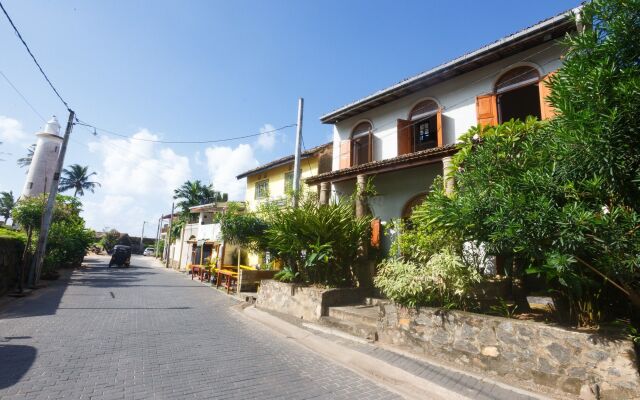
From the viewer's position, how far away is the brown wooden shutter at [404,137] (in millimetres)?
11211

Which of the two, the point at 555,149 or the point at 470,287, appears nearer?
the point at 555,149

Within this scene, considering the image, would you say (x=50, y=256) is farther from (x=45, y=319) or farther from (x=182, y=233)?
(x=182, y=233)

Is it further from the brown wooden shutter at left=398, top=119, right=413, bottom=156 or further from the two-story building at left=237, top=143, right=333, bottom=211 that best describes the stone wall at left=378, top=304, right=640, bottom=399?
the two-story building at left=237, top=143, right=333, bottom=211

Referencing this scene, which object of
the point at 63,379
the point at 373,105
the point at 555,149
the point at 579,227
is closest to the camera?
the point at 579,227

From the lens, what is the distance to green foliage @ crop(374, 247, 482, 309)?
5.50 m

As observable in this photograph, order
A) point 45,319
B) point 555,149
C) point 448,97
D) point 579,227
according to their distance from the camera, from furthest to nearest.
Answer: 1. point 448,97
2. point 45,319
3. point 555,149
4. point 579,227

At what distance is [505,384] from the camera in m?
4.39

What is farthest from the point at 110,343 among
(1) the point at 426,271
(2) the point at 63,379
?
(1) the point at 426,271

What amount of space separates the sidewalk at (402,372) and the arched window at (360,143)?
7688mm

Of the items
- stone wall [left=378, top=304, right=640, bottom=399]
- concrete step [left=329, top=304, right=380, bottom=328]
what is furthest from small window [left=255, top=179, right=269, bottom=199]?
stone wall [left=378, top=304, right=640, bottom=399]

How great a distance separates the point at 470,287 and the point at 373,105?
8.72 meters

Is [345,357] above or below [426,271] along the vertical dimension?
below

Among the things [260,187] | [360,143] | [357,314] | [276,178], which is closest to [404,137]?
[360,143]

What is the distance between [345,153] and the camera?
43.7 ft
